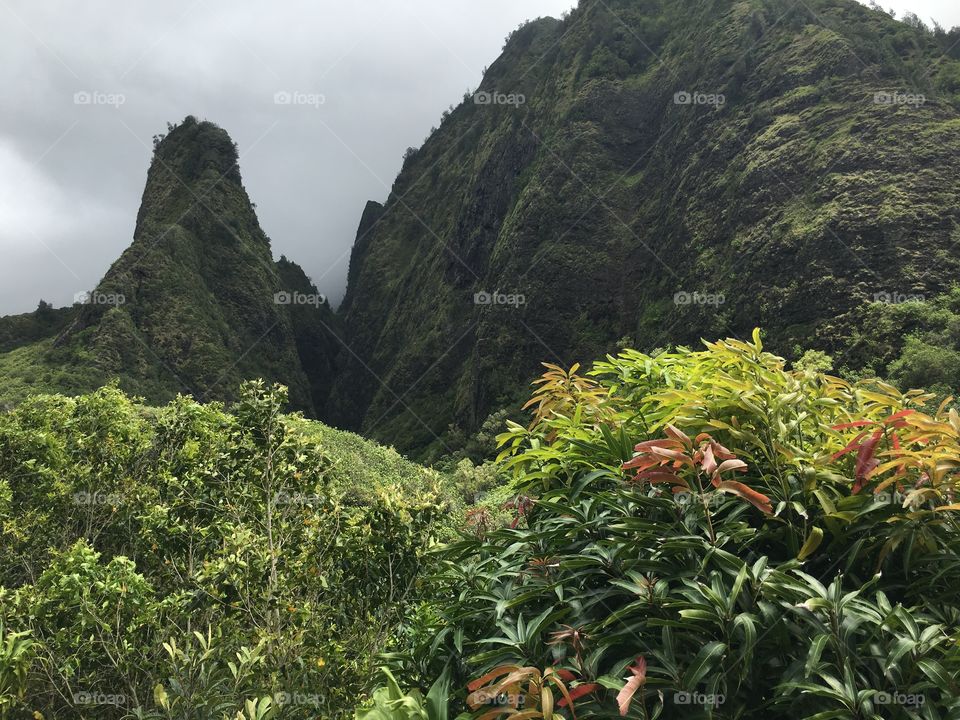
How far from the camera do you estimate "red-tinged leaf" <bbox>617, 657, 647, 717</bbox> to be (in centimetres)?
153

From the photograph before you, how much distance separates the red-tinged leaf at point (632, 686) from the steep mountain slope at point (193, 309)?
50.7 m

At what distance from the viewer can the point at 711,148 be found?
40.6 m

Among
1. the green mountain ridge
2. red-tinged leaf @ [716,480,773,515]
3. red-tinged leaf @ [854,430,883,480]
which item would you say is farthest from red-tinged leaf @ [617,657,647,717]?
the green mountain ridge

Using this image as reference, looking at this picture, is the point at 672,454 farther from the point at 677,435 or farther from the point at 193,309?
the point at 193,309

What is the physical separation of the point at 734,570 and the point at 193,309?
6604 cm

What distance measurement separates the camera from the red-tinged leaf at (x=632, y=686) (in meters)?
1.53

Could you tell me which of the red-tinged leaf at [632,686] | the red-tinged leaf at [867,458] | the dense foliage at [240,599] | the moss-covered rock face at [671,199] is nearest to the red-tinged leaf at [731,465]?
the red-tinged leaf at [867,458]

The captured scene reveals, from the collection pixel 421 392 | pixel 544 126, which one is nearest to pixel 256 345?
pixel 421 392

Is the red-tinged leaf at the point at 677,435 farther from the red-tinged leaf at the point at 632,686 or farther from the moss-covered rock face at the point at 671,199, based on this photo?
the moss-covered rock face at the point at 671,199

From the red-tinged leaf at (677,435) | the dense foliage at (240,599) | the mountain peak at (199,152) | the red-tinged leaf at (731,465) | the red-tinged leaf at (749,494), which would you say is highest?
the mountain peak at (199,152)

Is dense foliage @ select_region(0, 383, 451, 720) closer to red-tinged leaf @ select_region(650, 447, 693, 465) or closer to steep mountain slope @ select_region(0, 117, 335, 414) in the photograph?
red-tinged leaf @ select_region(650, 447, 693, 465)

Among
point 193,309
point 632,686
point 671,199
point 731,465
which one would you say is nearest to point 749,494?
point 731,465

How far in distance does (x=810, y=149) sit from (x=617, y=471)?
1479 inches

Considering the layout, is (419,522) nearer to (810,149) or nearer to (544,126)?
(810,149)
